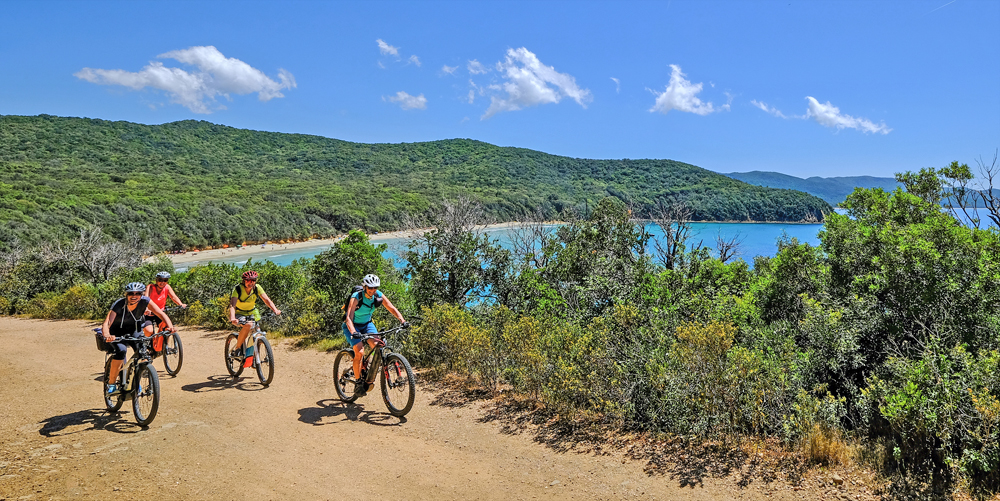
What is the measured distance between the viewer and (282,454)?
5.39 m

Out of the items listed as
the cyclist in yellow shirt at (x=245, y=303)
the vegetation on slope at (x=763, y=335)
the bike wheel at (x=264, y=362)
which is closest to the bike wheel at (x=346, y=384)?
the bike wheel at (x=264, y=362)

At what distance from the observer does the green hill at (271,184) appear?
64.0 meters

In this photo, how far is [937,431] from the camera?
4648mm

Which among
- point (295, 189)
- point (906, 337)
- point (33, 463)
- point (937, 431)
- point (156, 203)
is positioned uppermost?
point (295, 189)

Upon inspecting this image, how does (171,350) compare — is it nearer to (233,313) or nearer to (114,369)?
(233,313)

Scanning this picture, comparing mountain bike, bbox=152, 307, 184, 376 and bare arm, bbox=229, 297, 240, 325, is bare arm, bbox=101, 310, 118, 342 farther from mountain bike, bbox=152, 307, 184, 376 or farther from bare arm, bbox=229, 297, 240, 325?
mountain bike, bbox=152, 307, 184, 376

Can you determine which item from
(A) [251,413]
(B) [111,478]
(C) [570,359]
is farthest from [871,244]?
(B) [111,478]

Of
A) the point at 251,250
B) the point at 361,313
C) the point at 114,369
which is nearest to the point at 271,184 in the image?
the point at 251,250

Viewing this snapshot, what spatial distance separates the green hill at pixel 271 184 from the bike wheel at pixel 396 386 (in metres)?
12.1

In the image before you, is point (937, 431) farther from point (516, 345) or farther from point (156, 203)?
point (156, 203)

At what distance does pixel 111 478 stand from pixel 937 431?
7.38 metres

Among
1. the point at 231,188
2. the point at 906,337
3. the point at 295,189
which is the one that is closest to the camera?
the point at 906,337

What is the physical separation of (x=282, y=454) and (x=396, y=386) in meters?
1.50

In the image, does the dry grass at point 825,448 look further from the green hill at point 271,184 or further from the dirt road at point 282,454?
the green hill at point 271,184
